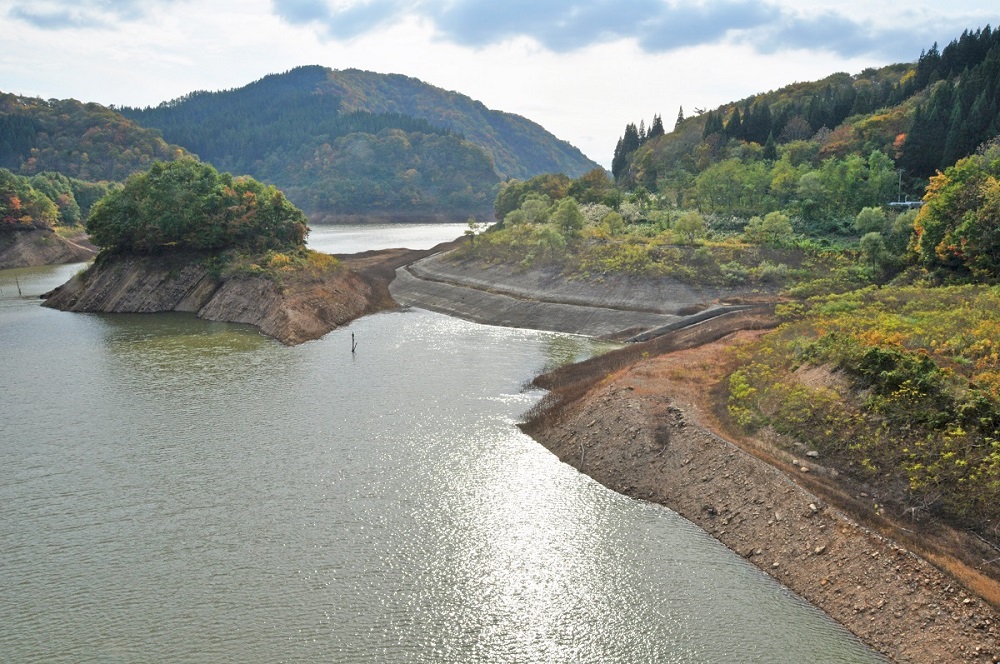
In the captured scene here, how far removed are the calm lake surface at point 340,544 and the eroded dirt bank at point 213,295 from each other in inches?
845

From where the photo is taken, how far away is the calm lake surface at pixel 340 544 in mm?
18578

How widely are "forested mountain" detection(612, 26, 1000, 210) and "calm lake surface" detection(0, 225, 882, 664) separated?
59.2 metres

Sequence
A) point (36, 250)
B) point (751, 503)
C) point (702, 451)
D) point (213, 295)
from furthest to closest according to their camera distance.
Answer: point (36, 250)
point (213, 295)
point (702, 451)
point (751, 503)

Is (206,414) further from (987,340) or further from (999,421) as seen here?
(987,340)

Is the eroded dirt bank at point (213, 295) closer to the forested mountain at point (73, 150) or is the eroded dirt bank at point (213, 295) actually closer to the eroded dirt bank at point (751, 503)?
the eroded dirt bank at point (751, 503)

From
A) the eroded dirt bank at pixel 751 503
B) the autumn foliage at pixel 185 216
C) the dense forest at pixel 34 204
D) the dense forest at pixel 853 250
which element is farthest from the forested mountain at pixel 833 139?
the dense forest at pixel 34 204

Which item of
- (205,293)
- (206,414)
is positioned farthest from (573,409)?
(205,293)

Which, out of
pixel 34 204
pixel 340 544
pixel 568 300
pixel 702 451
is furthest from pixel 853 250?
pixel 34 204

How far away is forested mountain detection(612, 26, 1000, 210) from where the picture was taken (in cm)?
7469

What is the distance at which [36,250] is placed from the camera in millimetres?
114875

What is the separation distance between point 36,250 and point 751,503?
129 m

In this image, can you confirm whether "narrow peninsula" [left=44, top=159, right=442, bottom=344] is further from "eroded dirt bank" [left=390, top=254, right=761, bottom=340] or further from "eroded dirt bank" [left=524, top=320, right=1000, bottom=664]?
"eroded dirt bank" [left=524, top=320, right=1000, bottom=664]

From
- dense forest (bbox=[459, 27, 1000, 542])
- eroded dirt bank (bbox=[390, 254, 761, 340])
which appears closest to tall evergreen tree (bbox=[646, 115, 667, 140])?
dense forest (bbox=[459, 27, 1000, 542])

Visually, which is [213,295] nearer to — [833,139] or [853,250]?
[853,250]
